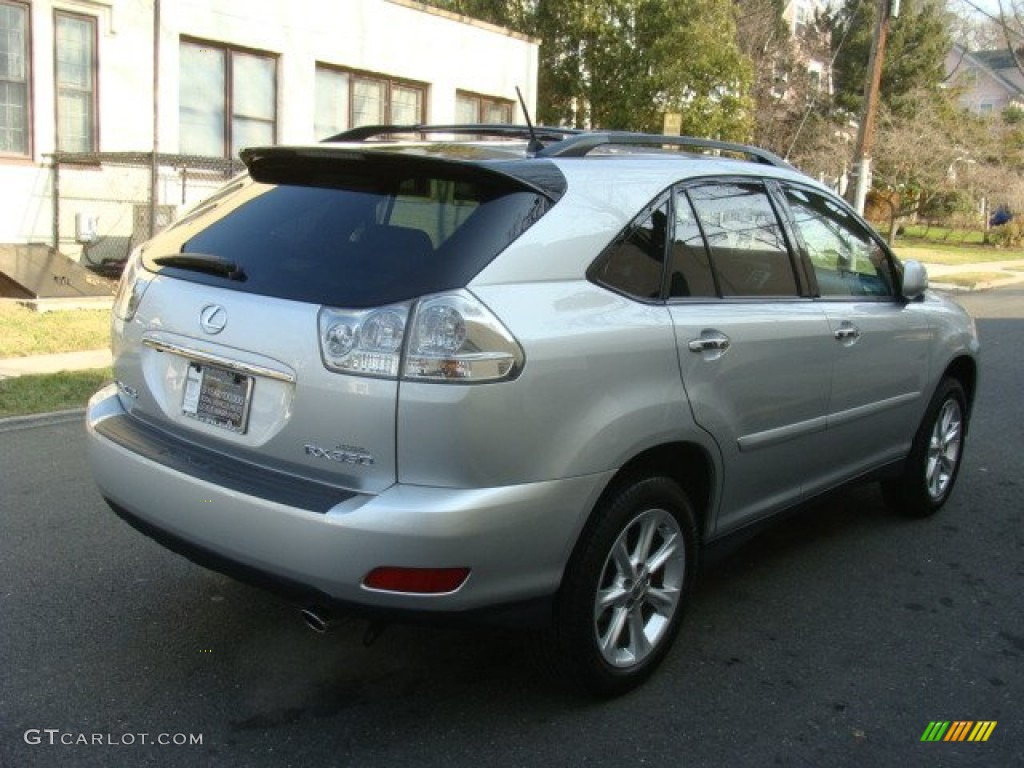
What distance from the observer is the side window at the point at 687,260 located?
11.5ft

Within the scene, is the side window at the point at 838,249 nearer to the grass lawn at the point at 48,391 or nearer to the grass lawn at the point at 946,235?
the grass lawn at the point at 48,391

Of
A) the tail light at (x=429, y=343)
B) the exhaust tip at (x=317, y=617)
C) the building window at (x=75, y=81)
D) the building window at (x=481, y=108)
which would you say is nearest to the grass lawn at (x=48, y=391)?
the exhaust tip at (x=317, y=617)

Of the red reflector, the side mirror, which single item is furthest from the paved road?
the side mirror

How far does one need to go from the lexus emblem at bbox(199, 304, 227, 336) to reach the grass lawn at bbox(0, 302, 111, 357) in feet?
19.9

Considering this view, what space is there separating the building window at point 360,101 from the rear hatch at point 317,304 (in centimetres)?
1394

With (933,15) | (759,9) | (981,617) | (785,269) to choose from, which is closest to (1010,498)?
(981,617)

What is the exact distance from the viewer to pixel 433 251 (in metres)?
2.90

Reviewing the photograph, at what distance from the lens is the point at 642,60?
22922mm

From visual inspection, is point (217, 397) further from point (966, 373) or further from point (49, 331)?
point (49, 331)

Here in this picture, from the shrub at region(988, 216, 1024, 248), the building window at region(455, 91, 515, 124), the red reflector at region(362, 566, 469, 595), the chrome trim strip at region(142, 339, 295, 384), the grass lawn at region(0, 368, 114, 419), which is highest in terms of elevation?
the building window at region(455, 91, 515, 124)

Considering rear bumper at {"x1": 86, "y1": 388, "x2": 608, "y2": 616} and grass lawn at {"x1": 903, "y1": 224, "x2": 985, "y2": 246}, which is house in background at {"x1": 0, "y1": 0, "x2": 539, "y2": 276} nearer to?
rear bumper at {"x1": 86, "y1": 388, "x2": 608, "y2": 616}

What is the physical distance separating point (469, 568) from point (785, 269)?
2.07m

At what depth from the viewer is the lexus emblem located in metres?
3.06

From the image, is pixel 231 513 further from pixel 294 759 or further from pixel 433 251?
pixel 433 251
